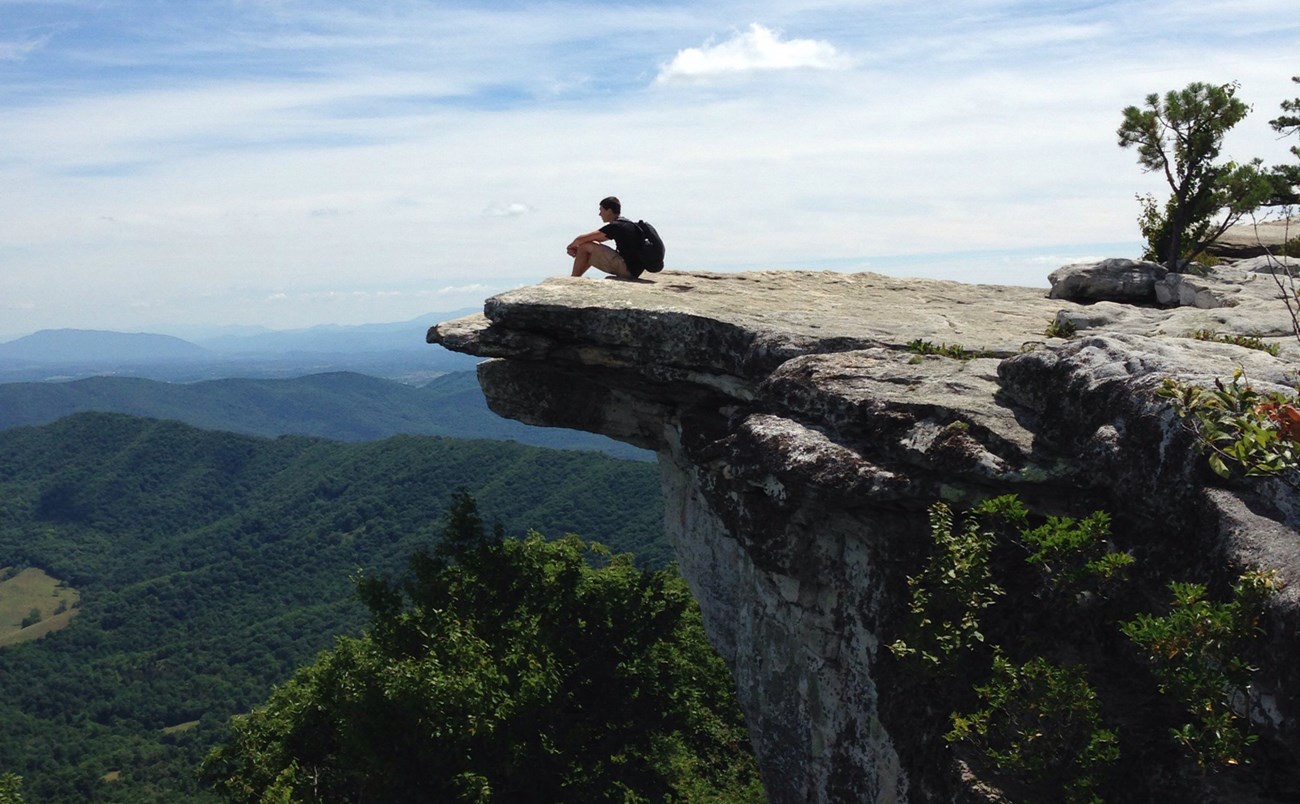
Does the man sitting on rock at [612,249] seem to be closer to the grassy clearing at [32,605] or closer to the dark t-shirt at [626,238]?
the dark t-shirt at [626,238]

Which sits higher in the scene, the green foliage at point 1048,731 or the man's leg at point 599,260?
the man's leg at point 599,260

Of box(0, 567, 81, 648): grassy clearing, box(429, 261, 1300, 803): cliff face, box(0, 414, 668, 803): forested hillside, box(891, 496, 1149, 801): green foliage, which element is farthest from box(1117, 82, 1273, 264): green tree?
box(0, 567, 81, 648): grassy clearing

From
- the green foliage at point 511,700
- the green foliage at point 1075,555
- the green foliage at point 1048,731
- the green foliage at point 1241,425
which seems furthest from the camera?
the green foliage at point 511,700

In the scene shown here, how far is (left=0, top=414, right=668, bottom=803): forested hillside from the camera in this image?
331 feet

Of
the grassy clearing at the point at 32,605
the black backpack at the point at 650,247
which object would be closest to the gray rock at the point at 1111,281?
the black backpack at the point at 650,247

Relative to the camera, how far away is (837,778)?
11.3 m

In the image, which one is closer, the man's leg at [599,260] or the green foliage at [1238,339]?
the green foliage at [1238,339]

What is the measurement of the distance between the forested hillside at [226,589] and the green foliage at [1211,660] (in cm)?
7962

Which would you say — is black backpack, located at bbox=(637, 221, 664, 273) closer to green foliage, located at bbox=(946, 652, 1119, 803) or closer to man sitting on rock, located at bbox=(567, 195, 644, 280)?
man sitting on rock, located at bbox=(567, 195, 644, 280)

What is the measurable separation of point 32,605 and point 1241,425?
194 metres

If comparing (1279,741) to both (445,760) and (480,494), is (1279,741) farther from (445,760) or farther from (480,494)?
(480,494)

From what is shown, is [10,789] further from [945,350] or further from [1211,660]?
[1211,660]

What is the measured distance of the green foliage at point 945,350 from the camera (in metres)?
11.2

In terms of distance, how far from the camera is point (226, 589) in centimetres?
14650
